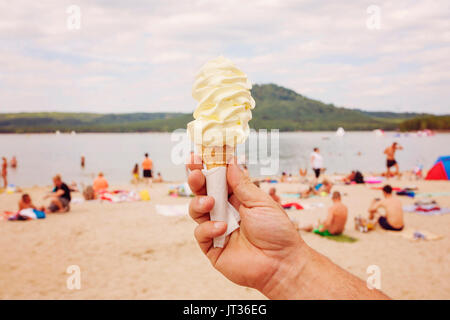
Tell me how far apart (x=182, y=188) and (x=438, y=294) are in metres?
12.7

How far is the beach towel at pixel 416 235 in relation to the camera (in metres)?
9.54

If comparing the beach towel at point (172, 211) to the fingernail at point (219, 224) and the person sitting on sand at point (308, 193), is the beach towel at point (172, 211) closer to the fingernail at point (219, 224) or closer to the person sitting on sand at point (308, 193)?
the person sitting on sand at point (308, 193)

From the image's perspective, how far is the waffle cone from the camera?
2.74 meters

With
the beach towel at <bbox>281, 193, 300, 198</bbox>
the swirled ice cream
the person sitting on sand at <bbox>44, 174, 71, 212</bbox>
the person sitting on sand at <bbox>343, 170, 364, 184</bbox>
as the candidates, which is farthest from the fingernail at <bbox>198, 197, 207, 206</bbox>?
the person sitting on sand at <bbox>343, 170, 364, 184</bbox>

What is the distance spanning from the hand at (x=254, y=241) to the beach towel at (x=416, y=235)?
8517 mm

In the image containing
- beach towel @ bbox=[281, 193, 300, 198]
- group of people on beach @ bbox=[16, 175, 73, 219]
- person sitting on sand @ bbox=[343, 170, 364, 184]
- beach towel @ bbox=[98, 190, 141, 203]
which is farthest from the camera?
person sitting on sand @ bbox=[343, 170, 364, 184]

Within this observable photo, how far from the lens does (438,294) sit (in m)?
6.48

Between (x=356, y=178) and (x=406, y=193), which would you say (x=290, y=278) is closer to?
(x=406, y=193)

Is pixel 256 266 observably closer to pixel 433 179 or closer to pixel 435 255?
pixel 435 255

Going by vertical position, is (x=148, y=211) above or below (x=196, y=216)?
below

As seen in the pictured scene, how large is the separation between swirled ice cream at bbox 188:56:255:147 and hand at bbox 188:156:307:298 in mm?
250

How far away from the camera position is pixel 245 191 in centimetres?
262

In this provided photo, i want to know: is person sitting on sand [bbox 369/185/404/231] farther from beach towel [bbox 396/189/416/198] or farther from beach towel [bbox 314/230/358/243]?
beach towel [bbox 396/189/416/198]
